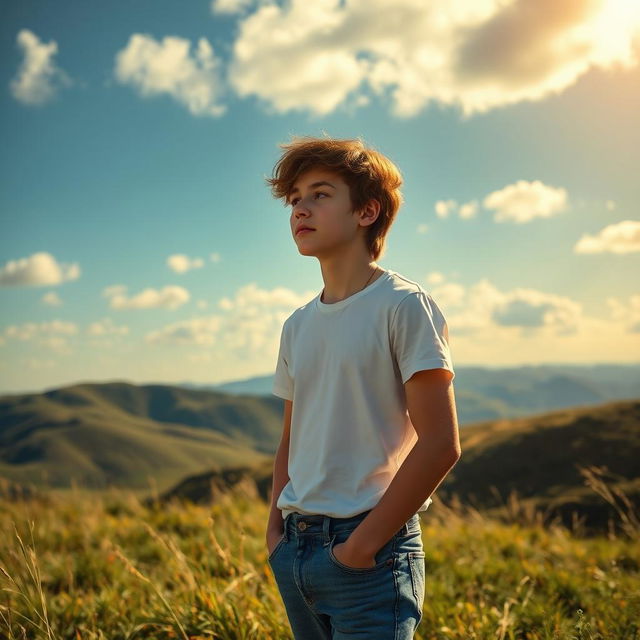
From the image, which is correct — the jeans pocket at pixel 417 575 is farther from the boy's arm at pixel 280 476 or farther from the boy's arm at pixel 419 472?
the boy's arm at pixel 280 476

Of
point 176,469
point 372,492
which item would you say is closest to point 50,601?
point 372,492

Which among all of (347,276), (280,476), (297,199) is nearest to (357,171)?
(297,199)

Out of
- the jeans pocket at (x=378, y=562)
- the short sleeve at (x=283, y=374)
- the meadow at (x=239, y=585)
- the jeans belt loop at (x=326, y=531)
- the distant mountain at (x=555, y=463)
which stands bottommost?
the distant mountain at (x=555, y=463)

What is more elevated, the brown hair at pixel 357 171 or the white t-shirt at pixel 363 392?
the brown hair at pixel 357 171

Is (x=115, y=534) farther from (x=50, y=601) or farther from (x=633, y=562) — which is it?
(x=633, y=562)

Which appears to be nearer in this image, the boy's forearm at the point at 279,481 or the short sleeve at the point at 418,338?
the short sleeve at the point at 418,338

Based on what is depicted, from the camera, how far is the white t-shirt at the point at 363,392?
1887 mm

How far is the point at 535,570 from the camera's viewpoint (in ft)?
16.1

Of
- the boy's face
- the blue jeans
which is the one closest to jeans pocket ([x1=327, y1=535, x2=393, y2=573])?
the blue jeans

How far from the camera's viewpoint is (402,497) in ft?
5.77

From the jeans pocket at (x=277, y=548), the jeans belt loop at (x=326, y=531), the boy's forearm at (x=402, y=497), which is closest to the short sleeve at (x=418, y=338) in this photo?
the boy's forearm at (x=402, y=497)

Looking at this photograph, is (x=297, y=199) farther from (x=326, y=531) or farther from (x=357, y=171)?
(x=326, y=531)

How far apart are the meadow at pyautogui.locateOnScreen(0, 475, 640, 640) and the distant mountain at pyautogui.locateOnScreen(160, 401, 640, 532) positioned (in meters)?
13.5

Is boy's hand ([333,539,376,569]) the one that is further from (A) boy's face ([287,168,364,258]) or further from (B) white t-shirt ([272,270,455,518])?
(A) boy's face ([287,168,364,258])
